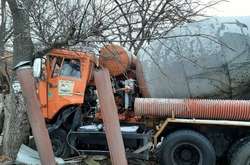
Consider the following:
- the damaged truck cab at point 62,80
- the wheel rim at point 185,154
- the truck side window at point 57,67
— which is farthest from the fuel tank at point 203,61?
the truck side window at point 57,67

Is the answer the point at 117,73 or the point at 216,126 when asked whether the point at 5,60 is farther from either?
the point at 216,126

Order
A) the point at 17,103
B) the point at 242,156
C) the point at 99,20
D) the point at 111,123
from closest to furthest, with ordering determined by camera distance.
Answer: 1. the point at 111,123
2. the point at 99,20
3. the point at 242,156
4. the point at 17,103

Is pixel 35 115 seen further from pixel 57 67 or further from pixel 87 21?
pixel 57 67

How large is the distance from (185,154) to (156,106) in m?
1.03

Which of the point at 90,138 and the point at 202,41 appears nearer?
the point at 202,41

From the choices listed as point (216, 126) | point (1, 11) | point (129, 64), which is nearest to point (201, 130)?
point (216, 126)

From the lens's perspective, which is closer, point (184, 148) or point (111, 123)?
point (111, 123)

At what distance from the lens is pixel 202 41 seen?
892cm

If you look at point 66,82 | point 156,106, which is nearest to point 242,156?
point 156,106

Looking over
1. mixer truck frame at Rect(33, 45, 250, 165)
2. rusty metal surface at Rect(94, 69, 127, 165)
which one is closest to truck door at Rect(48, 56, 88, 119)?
mixer truck frame at Rect(33, 45, 250, 165)

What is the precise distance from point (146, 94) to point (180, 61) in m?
1.03

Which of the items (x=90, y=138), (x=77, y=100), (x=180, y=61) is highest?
(x=180, y=61)

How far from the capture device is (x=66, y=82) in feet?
31.5

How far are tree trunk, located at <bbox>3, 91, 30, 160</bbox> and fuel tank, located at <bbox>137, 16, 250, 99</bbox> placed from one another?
2.46m
